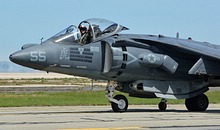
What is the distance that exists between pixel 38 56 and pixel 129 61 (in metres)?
3.67

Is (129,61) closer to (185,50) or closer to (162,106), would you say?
(185,50)

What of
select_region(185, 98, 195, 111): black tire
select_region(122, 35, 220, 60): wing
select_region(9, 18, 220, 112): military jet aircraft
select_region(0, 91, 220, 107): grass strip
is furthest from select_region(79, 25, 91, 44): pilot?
select_region(0, 91, 220, 107): grass strip

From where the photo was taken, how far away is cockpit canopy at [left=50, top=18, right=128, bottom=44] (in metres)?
19.2

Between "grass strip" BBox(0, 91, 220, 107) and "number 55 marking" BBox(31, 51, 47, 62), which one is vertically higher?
"number 55 marking" BBox(31, 51, 47, 62)

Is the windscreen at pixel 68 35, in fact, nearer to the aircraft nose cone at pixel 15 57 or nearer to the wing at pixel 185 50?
the aircraft nose cone at pixel 15 57

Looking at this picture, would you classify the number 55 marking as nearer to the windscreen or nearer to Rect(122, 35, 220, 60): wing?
the windscreen

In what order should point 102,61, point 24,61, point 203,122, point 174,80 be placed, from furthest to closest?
point 174,80 → point 102,61 → point 24,61 → point 203,122

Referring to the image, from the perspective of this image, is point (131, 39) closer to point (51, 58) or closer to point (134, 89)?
point (134, 89)

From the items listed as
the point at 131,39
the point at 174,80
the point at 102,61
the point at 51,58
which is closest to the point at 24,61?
the point at 51,58

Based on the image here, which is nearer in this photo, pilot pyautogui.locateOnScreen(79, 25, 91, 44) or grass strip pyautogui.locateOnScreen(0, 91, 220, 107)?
pilot pyautogui.locateOnScreen(79, 25, 91, 44)

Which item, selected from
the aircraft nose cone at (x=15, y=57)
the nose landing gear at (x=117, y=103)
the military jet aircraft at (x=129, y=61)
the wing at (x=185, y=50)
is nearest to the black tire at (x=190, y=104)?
the military jet aircraft at (x=129, y=61)

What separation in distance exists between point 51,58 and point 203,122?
20.1ft

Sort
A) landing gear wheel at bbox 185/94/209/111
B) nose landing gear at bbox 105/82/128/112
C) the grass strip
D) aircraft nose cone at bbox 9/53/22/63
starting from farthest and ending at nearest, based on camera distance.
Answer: the grass strip → landing gear wheel at bbox 185/94/209/111 → nose landing gear at bbox 105/82/128/112 → aircraft nose cone at bbox 9/53/22/63

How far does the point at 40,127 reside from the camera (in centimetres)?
1309
